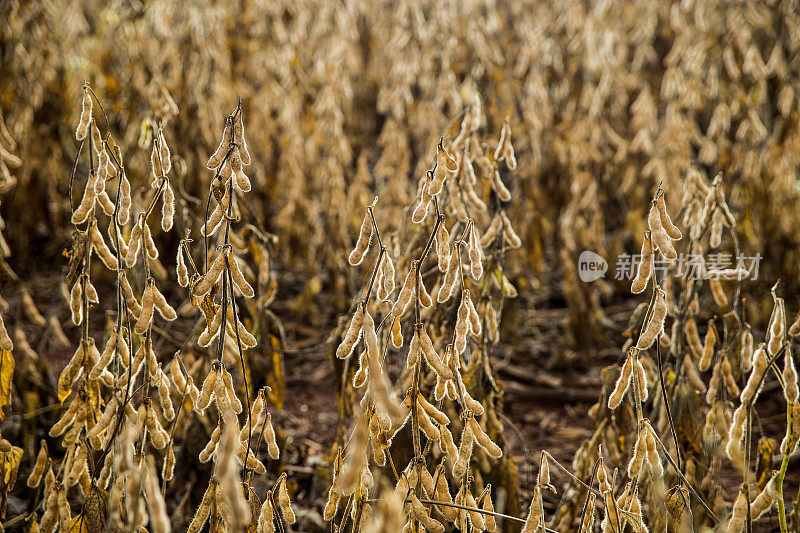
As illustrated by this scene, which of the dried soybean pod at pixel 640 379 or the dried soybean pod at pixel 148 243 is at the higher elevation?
the dried soybean pod at pixel 148 243

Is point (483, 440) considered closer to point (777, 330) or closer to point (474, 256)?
point (474, 256)

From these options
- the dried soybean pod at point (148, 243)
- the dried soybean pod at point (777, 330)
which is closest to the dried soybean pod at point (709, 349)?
the dried soybean pod at point (777, 330)

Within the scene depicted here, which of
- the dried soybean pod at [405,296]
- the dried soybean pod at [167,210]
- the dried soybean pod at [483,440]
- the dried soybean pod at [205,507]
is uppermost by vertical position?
the dried soybean pod at [167,210]

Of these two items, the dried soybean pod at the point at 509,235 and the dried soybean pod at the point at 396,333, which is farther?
the dried soybean pod at the point at 509,235

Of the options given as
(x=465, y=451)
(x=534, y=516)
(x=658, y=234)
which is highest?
(x=658, y=234)

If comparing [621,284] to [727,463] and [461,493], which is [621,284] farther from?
[461,493]

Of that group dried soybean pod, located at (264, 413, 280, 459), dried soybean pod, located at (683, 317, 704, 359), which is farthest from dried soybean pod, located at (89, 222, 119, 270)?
dried soybean pod, located at (683, 317, 704, 359)

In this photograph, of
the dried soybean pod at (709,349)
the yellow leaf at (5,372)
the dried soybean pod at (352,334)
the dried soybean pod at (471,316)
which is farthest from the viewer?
the dried soybean pod at (709,349)

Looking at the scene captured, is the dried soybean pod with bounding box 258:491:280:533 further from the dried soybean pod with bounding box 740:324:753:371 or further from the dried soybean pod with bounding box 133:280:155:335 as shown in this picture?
the dried soybean pod with bounding box 740:324:753:371

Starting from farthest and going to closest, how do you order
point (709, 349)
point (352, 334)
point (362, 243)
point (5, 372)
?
point (709, 349)
point (5, 372)
point (362, 243)
point (352, 334)

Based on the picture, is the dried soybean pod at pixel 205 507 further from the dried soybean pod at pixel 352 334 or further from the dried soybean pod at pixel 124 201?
the dried soybean pod at pixel 124 201

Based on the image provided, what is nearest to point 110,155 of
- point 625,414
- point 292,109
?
point 625,414

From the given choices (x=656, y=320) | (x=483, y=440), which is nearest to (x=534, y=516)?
(x=483, y=440)

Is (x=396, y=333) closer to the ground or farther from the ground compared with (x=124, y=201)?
closer to the ground
